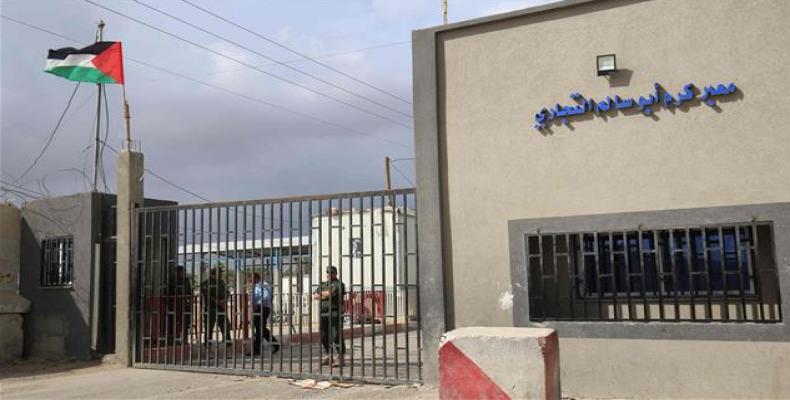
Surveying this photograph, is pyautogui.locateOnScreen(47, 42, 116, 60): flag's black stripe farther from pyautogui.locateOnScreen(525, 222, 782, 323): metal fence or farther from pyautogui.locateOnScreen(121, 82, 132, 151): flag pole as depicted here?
pyautogui.locateOnScreen(525, 222, 782, 323): metal fence

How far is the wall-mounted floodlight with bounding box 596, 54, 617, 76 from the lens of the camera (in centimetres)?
786

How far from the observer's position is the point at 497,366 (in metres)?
5.43

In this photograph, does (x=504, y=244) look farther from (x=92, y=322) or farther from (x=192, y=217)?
(x=92, y=322)

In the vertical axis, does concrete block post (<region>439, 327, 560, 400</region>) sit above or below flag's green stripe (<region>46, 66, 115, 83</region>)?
below

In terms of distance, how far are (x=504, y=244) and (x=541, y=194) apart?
2.48 ft

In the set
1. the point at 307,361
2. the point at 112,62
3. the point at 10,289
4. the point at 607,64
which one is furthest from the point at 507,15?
the point at 10,289

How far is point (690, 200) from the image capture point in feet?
24.4

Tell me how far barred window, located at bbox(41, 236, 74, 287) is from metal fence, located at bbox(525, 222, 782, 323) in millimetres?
9134

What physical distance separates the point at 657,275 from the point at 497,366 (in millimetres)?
3099

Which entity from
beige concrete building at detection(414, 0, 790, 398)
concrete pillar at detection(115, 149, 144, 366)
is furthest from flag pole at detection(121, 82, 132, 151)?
beige concrete building at detection(414, 0, 790, 398)

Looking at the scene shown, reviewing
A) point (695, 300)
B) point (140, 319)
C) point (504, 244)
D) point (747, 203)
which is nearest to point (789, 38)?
point (747, 203)

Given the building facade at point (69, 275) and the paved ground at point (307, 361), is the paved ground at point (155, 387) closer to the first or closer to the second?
the paved ground at point (307, 361)

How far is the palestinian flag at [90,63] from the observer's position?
13492 millimetres

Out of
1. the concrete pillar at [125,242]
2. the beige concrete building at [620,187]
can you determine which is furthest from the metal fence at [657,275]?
the concrete pillar at [125,242]
